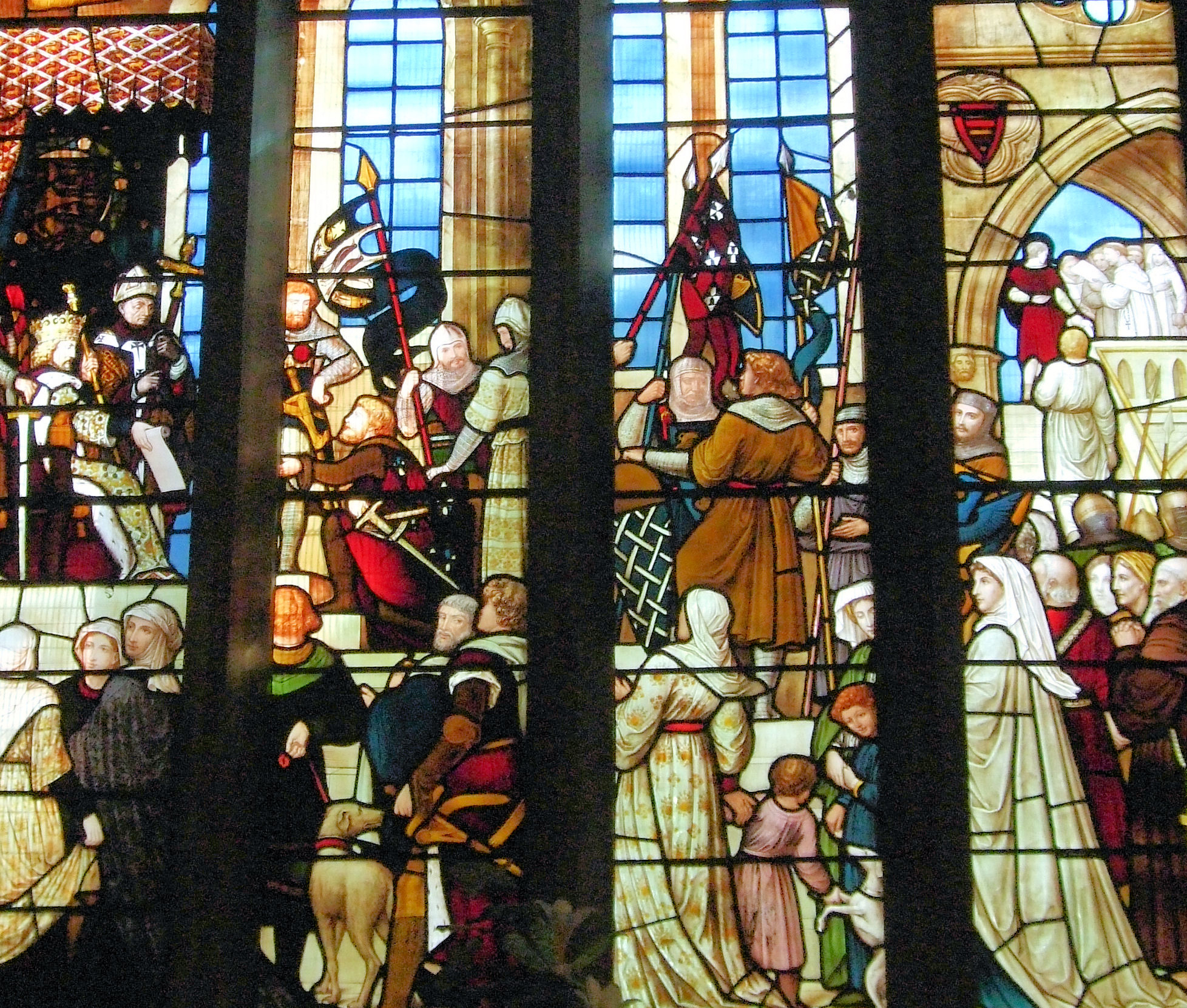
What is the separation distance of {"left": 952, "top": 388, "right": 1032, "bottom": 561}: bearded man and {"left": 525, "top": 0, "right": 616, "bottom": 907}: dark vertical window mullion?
1.07m

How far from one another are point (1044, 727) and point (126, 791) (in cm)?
269

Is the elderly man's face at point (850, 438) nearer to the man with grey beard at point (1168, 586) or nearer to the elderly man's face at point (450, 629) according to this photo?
the man with grey beard at point (1168, 586)

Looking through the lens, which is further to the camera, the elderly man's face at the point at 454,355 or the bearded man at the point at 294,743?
the elderly man's face at the point at 454,355

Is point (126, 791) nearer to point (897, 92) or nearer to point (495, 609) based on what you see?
point (495, 609)

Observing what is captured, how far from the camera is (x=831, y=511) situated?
505 cm

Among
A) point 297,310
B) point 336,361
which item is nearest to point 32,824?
point 336,361

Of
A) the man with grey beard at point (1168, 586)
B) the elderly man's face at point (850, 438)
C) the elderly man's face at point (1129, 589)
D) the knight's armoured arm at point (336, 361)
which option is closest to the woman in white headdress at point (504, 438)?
the knight's armoured arm at point (336, 361)

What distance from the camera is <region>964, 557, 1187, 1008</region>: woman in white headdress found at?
467cm

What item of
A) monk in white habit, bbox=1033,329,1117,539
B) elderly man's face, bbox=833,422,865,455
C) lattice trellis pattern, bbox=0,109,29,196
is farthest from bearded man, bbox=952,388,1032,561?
lattice trellis pattern, bbox=0,109,29,196

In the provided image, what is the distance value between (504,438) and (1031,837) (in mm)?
1971

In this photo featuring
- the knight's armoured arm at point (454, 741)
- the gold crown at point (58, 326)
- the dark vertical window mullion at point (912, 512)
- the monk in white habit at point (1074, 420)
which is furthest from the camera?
the gold crown at point (58, 326)

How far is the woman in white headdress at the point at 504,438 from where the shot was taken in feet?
16.6

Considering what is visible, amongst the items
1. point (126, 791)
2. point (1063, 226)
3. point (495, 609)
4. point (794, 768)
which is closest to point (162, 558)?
point (126, 791)

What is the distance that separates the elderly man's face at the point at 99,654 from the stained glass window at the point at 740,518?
152cm
